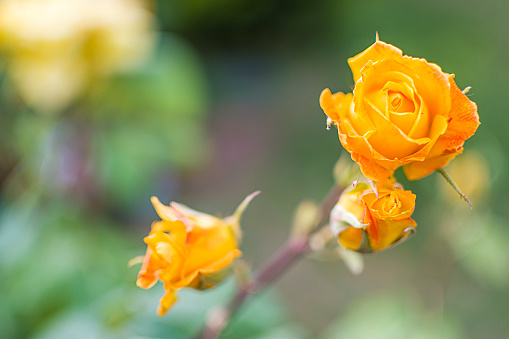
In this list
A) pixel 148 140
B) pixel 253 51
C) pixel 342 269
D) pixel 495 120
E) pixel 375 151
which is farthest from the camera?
pixel 253 51

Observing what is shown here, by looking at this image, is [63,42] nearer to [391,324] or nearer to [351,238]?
[351,238]

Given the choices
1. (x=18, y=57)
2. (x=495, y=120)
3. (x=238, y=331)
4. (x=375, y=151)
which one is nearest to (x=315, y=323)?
(x=238, y=331)

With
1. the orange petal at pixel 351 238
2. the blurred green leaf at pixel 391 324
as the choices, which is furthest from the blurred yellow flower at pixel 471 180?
the orange petal at pixel 351 238

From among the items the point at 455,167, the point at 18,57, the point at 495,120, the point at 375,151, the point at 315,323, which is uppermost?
the point at 18,57

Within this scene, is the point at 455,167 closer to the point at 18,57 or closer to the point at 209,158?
the point at 209,158

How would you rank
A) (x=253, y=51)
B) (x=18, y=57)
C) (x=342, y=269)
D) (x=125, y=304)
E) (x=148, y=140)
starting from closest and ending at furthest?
(x=125, y=304)
(x=18, y=57)
(x=148, y=140)
(x=342, y=269)
(x=253, y=51)

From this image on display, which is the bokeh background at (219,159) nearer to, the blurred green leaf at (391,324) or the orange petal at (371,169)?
the blurred green leaf at (391,324)

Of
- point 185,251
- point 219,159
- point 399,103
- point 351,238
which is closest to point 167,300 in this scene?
point 185,251

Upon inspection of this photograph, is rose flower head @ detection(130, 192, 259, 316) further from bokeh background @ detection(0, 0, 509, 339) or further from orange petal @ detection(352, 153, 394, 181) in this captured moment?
bokeh background @ detection(0, 0, 509, 339)
